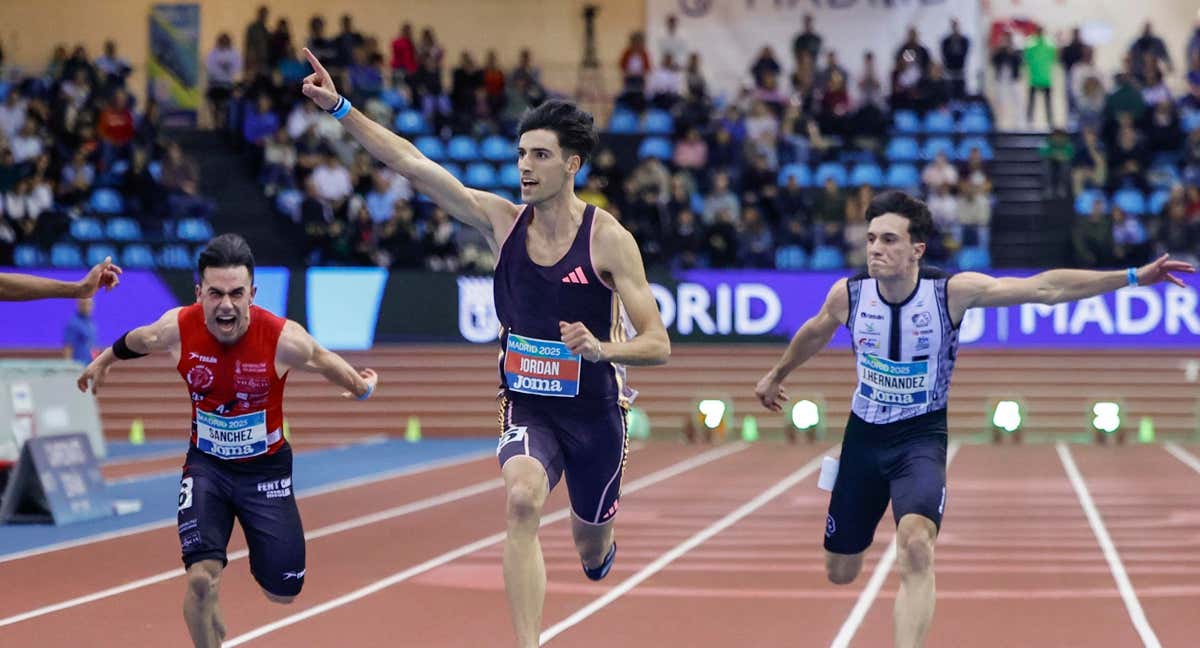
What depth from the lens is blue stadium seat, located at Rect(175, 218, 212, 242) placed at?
24172 mm

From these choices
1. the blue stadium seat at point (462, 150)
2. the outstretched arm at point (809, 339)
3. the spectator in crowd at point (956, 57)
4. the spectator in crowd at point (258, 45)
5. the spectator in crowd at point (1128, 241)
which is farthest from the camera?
the spectator in crowd at point (258, 45)

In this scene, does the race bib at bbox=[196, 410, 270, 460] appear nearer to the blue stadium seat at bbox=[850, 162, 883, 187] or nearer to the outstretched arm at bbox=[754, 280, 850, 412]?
the outstretched arm at bbox=[754, 280, 850, 412]

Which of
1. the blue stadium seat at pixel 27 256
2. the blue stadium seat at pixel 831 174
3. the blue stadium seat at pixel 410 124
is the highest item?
the blue stadium seat at pixel 410 124

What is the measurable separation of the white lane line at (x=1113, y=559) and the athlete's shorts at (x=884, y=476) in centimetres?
171

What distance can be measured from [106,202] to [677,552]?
1547 centimetres

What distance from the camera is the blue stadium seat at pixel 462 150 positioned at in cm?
2588

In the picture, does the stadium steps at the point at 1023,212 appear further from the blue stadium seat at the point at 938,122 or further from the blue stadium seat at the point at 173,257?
the blue stadium seat at the point at 173,257

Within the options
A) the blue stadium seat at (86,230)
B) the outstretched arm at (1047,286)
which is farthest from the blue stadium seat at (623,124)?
the outstretched arm at (1047,286)

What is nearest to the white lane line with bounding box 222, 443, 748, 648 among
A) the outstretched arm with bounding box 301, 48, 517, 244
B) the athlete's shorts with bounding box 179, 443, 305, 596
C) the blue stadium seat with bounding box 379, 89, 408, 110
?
the athlete's shorts with bounding box 179, 443, 305, 596

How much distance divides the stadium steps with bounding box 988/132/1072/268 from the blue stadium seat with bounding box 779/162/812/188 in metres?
2.83

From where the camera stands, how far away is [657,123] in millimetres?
26672

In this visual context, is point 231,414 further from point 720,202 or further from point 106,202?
point 106,202

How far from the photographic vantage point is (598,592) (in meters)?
10.1

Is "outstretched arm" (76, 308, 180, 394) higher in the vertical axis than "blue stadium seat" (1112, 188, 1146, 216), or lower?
lower
